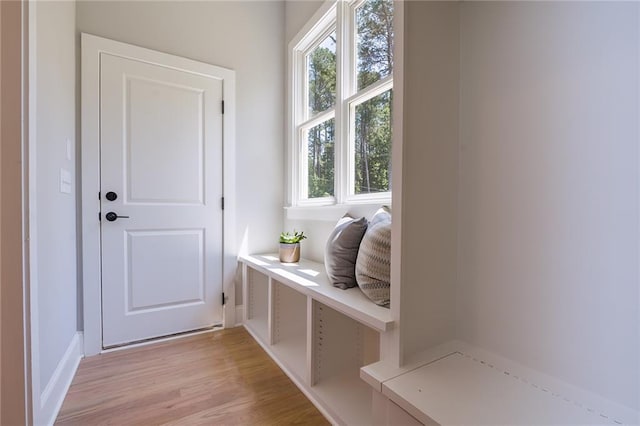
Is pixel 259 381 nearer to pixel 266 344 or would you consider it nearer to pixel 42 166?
pixel 266 344

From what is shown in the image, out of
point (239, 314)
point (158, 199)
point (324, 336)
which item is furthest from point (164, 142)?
point (324, 336)

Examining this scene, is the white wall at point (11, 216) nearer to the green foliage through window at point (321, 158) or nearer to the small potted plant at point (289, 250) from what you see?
the small potted plant at point (289, 250)

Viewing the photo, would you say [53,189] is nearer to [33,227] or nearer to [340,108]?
[33,227]

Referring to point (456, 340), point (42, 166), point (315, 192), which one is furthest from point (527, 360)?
point (42, 166)

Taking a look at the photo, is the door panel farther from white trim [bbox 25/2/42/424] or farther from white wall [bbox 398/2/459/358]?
white wall [bbox 398/2/459/358]

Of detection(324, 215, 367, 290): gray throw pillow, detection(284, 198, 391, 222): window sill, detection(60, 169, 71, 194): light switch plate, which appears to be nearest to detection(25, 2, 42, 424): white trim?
detection(60, 169, 71, 194): light switch plate

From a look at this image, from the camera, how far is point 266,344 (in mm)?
1941

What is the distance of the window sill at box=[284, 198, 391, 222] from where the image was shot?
5.30 ft

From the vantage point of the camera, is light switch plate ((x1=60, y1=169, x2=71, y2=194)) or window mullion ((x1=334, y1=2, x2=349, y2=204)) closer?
light switch plate ((x1=60, y1=169, x2=71, y2=194))

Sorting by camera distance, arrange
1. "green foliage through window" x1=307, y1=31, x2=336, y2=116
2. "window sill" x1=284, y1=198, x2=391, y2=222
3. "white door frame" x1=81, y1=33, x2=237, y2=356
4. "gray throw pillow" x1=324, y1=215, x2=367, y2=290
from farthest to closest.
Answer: "green foliage through window" x1=307, y1=31, x2=336, y2=116, "white door frame" x1=81, y1=33, x2=237, y2=356, "window sill" x1=284, y1=198, x2=391, y2=222, "gray throw pillow" x1=324, y1=215, x2=367, y2=290

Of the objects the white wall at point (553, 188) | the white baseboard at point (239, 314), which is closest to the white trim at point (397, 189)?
the white wall at point (553, 188)

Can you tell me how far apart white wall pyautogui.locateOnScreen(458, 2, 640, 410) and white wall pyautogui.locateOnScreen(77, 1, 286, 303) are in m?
1.75

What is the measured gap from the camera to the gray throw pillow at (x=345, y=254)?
145 cm

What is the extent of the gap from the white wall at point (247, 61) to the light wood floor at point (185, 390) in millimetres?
923
